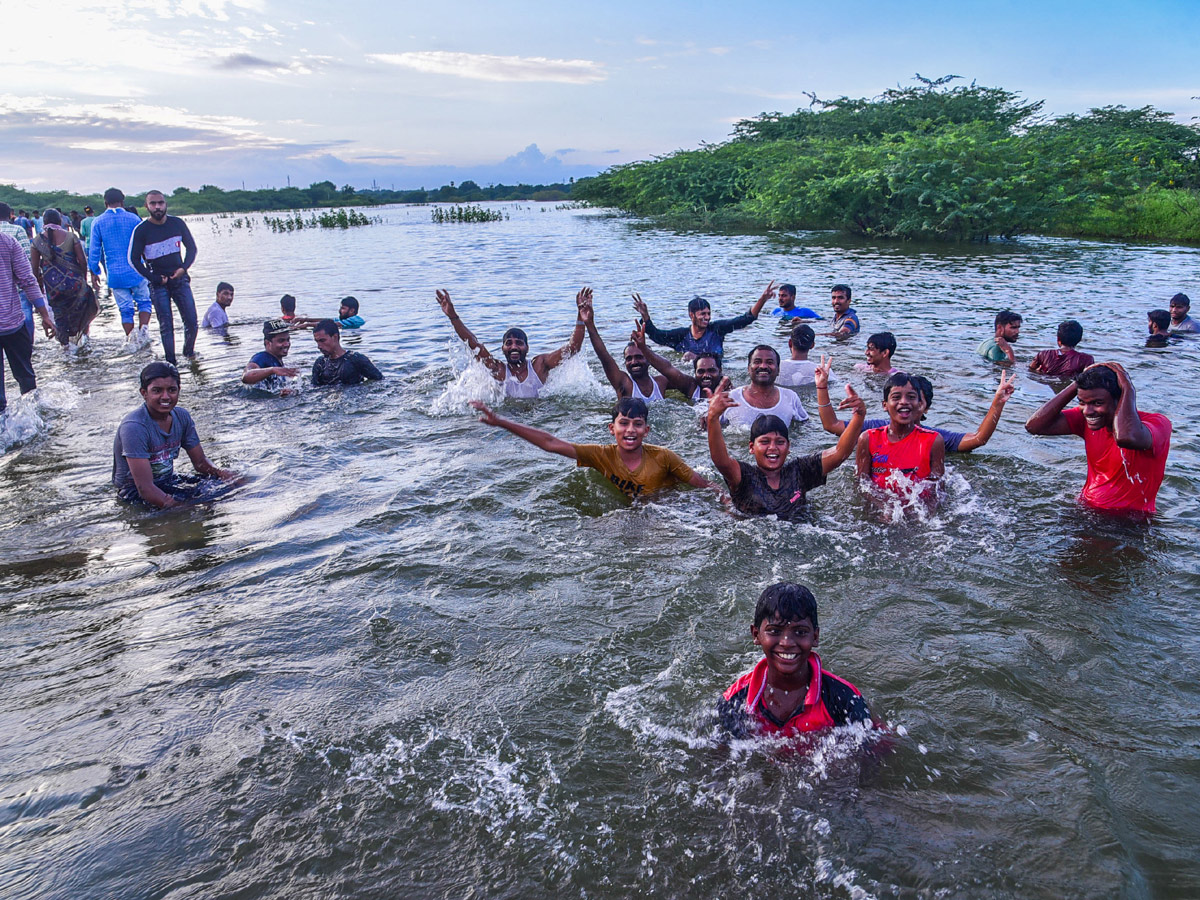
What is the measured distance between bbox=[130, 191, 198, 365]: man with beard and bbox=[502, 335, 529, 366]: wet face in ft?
16.3

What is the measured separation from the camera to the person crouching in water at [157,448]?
6.29 meters

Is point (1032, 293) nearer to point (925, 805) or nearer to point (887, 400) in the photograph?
point (887, 400)

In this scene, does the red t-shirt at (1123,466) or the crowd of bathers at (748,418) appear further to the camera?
the red t-shirt at (1123,466)

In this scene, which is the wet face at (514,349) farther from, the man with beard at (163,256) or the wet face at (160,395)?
the man with beard at (163,256)

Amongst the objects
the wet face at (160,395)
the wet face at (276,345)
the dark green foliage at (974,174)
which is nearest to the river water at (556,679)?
the wet face at (160,395)

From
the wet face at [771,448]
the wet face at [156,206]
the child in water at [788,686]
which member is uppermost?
the wet face at [156,206]

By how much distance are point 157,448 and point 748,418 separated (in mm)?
5350

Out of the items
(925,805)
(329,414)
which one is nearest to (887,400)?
(925,805)

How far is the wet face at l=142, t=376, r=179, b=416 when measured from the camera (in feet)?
20.6

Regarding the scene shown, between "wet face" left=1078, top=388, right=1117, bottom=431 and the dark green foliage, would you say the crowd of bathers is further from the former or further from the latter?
the dark green foliage

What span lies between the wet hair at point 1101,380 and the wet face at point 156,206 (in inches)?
449

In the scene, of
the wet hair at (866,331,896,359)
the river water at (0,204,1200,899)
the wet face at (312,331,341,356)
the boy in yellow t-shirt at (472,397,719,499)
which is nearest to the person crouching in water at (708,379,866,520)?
the river water at (0,204,1200,899)

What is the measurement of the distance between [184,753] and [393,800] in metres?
1.06

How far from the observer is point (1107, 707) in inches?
148
